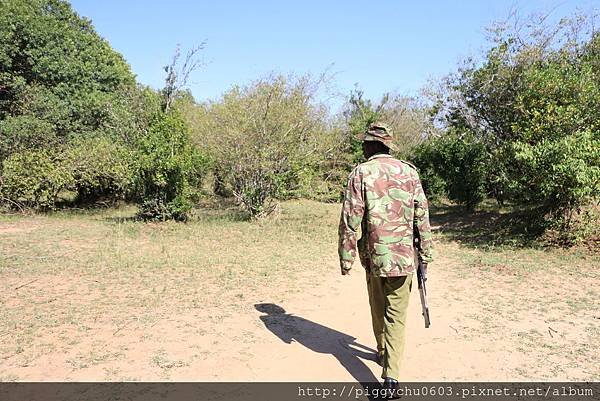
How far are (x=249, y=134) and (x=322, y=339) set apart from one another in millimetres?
8465

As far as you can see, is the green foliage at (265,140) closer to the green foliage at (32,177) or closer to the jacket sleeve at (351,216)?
the green foliage at (32,177)

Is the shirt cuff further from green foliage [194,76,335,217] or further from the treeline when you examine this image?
green foliage [194,76,335,217]

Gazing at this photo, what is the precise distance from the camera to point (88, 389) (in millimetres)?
3418

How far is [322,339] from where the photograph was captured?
176 inches

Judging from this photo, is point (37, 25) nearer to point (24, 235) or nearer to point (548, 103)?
point (24, 235)

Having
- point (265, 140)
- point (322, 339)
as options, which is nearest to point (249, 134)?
point (265, 140)

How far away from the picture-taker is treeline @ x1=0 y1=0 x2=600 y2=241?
8.43 metres

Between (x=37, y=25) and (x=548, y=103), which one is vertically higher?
(x=37, y=25)

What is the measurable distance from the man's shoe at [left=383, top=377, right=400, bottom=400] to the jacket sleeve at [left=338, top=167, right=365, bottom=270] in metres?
0.84

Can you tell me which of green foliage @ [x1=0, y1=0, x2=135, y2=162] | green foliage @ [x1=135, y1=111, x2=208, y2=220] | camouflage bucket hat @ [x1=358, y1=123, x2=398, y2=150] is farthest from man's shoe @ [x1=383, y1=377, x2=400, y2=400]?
green foliage @ [x1=0, y1=0, x2=135, y2=162]

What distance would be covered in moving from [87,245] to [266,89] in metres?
6.04

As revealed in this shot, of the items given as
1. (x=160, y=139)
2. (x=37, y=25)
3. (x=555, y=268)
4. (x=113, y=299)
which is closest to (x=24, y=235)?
(x=160, y=139)

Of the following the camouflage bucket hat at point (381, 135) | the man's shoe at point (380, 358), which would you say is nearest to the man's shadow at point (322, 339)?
the man's shoe at point (380, 358)

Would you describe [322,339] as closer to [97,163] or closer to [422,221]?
[422,221]
